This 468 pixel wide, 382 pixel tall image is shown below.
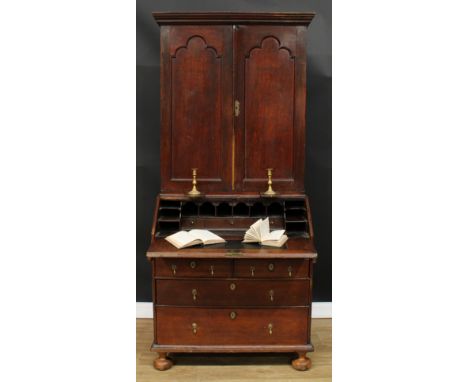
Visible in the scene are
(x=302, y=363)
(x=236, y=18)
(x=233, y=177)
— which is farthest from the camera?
(x=233, y=177)

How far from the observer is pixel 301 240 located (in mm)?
3445

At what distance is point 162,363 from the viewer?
11.1 feet

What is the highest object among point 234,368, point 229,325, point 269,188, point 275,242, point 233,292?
point 269,188

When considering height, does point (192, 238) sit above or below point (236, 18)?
below

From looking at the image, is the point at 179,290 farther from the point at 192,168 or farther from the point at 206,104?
the point at 206,104

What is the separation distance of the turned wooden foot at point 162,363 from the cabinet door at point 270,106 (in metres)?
1.21

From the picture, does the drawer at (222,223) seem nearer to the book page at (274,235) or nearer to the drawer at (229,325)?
the book page at (274,235)

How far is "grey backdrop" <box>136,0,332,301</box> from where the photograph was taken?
397 cm

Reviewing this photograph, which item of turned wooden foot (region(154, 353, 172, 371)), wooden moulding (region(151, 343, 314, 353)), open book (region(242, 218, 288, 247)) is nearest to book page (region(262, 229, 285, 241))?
open book (region(242, 218, 288, 247))

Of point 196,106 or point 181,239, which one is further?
point 196,106

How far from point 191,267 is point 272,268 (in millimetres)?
501

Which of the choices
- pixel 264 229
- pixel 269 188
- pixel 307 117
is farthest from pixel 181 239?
pixel 307 117

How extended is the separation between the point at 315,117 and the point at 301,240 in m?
1.11

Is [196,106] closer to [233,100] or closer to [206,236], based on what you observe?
[233,100]
